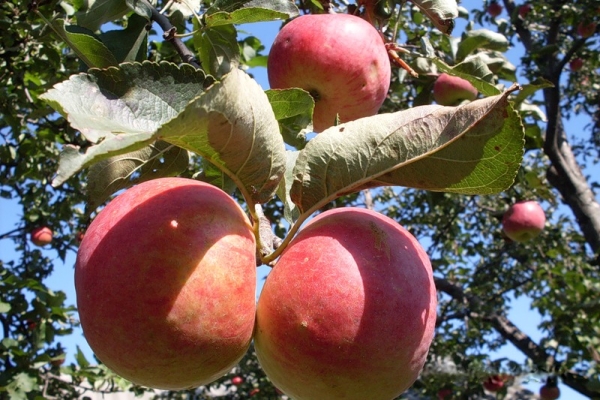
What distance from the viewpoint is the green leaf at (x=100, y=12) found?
147 cm

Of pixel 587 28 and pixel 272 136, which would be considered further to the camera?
pixel 587 28

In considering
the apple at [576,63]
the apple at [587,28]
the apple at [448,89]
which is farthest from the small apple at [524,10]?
the apple at [448,89]

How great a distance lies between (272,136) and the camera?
876mm

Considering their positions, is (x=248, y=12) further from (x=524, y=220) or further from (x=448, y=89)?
(x=524, y=220)

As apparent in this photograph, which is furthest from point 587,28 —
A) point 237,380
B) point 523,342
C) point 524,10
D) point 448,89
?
point 237,380

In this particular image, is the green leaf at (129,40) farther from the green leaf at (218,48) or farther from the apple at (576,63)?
the apple at (576,63)

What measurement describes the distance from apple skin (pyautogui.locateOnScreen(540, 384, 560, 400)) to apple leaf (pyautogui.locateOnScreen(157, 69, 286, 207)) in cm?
454

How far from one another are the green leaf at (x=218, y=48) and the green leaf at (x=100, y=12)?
22 cm

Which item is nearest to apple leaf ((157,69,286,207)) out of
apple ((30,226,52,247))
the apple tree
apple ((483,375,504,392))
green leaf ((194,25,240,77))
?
the apple tree

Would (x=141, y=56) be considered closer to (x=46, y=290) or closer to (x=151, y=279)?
(x=151, y=279)

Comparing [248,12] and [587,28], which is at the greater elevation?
[587,28]

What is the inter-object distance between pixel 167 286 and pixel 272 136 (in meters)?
0.28

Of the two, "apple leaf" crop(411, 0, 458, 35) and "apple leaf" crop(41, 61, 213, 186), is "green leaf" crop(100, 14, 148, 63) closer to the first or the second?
"apple leaf" crop(41, 61, 213, 186)

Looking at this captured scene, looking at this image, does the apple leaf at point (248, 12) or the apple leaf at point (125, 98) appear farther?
the apple leaf at point (248, 12)
